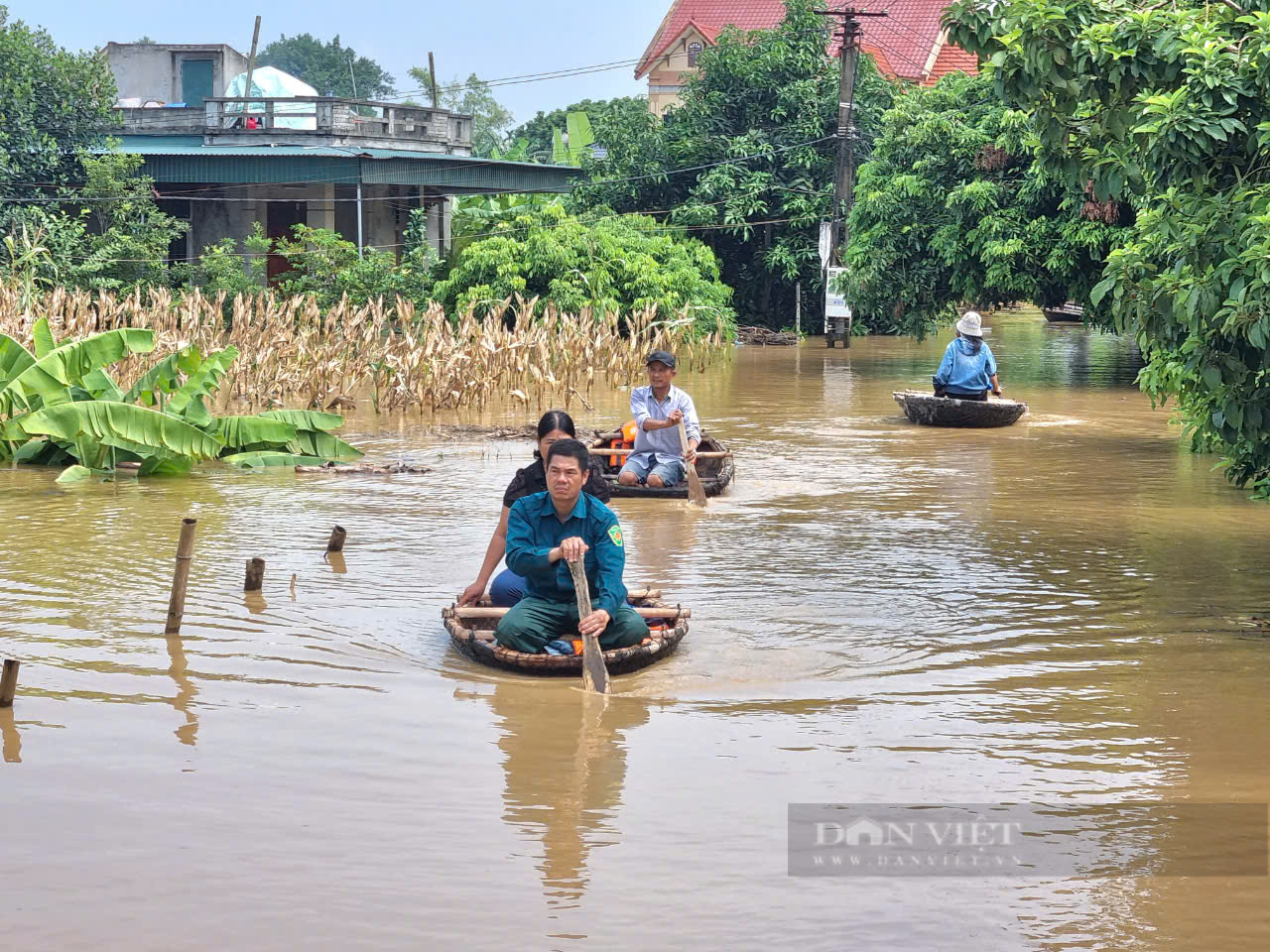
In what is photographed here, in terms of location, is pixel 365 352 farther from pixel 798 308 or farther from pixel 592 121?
pixel 592 121

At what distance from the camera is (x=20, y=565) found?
9.91 metres

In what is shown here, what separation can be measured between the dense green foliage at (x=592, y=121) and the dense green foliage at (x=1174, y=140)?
30.8 metres

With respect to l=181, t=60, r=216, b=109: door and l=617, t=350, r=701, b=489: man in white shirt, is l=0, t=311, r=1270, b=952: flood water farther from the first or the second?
l=181, t=60, r=216, b=109: door

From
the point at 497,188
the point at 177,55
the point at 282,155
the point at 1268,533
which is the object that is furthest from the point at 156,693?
the point at 177,55

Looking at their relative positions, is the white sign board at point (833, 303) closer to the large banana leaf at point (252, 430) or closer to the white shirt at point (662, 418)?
the large banana leaf at point (252, 430)

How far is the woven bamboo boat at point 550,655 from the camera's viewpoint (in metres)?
7.11

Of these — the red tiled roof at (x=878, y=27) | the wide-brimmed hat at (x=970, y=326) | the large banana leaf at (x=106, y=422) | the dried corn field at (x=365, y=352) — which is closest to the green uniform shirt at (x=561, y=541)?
the large banana leaf at (x=106, y=422)

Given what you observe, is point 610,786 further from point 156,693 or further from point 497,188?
point 497,188

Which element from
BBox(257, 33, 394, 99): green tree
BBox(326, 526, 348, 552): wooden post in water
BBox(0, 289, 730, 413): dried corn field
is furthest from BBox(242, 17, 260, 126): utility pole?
BBox(257, 33, 394, 99): green tree

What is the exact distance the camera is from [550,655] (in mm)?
7082

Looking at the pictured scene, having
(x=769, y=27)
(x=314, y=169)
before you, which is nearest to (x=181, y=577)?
(x=314, y=169)

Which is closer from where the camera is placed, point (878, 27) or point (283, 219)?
point (283, 219)

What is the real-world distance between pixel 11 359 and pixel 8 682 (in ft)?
26.3

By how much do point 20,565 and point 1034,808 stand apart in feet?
22.8
